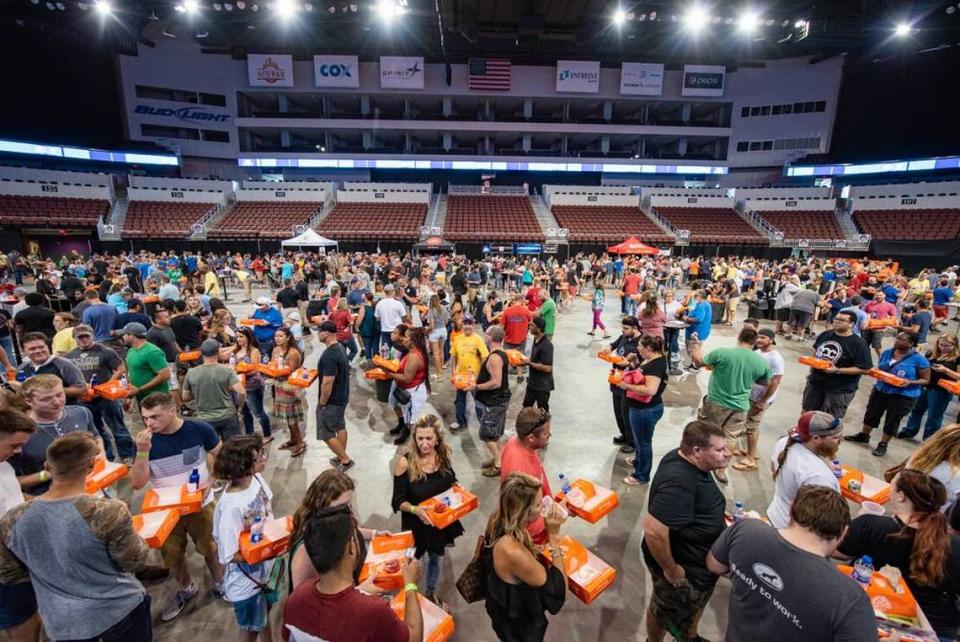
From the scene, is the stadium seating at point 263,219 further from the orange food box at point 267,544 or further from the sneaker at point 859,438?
the sneaker at point 859,438

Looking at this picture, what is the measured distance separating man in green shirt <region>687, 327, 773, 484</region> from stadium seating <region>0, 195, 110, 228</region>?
31941 mm

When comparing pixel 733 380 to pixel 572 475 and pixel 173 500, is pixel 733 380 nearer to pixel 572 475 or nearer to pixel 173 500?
pixel 572 475

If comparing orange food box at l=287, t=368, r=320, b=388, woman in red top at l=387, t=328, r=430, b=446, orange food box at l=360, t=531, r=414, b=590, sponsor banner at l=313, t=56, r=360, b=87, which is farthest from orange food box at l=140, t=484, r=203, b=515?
sponsor banner at l=313, t=56, r=360, b=87

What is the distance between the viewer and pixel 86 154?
26.9m

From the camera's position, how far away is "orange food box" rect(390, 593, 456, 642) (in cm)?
224

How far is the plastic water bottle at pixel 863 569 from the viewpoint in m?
2.43

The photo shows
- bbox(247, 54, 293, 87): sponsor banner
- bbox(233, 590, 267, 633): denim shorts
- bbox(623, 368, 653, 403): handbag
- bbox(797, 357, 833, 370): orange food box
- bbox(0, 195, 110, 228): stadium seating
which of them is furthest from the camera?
bbox(247, 54, 293, 87): sponsor banner

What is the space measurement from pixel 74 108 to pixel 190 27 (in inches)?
342

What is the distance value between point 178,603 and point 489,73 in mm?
33498

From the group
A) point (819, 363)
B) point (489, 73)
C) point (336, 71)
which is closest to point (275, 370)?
point (819, 363)

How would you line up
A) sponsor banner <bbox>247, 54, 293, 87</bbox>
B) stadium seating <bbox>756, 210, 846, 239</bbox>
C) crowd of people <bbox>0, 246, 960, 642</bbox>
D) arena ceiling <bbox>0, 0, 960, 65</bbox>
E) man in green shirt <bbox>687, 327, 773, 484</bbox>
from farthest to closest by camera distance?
sponsor banner <bbox>247, 54, 293, 87</bbox> → stadium seating <bbox>756, 210, 846, 239</bbox> → arena ceiling <bbox>0, 0, 960, 65</bbox> → man in green shirt <bbox>687, 327, 773, 484</bbox> → crowd of people <bbox>0, 246, 960, 642</bbox>

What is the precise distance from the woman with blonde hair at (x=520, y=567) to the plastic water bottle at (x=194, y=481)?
2399 millimetres

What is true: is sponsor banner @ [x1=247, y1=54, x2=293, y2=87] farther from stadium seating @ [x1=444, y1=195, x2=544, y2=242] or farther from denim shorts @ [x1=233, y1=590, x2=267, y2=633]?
denim shorts @ [x1=233, y1=590, x2=267, y2=633]

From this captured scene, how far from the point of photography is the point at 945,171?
88.2ft
